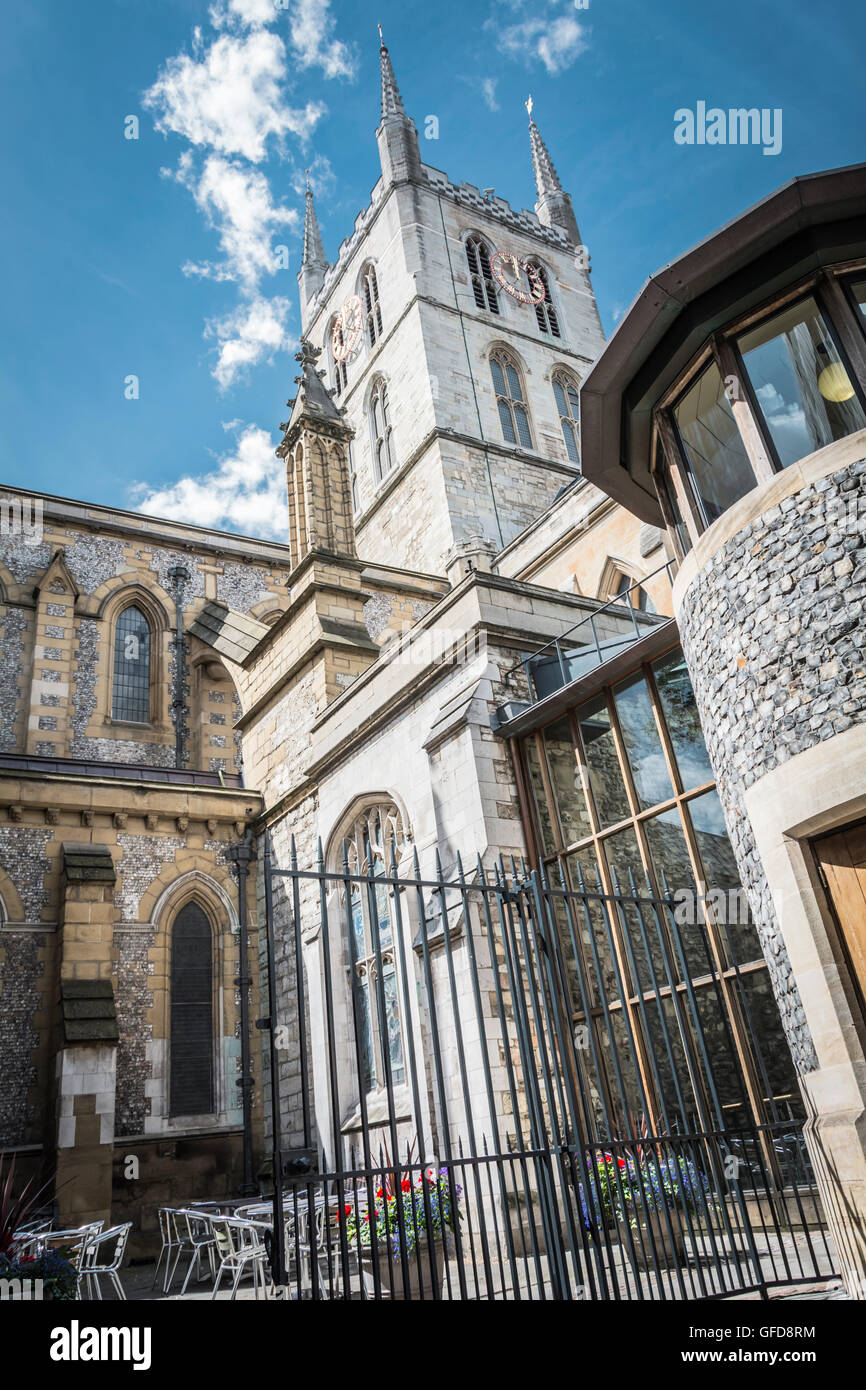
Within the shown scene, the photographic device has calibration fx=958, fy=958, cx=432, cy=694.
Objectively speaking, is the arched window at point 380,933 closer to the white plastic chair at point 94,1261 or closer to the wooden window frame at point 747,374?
the white plastic chair at point 94,1261

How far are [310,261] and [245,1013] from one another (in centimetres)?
3911

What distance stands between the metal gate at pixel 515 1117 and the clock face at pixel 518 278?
1061 inches

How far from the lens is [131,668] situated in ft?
72.6

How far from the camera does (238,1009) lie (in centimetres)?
1484

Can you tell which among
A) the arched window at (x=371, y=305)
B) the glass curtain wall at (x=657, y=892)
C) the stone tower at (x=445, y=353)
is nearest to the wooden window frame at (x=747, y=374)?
the glass curtain wall at (x=657, y=892)

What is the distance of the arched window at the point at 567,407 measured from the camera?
106 feet

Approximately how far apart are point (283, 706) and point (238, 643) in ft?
15.0

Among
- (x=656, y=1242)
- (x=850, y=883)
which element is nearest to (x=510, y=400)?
(x=850, y=883)

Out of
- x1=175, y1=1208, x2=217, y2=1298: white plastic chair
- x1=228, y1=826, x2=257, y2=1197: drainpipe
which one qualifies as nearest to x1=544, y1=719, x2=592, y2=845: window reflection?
x1=175, y1=1208, x2=217, y2=1298: white plastic chair

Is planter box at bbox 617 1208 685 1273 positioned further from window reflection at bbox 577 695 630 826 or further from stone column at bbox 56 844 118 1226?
stone column at bbox 56 844 118 1226

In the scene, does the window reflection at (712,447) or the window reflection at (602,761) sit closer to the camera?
the window reflection at (712,447)

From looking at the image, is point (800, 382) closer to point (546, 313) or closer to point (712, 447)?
point (712, 447)

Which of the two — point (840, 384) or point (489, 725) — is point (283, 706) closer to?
point (489, 725)

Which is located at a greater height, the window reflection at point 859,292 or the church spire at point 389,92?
the church spire at point 389,92
